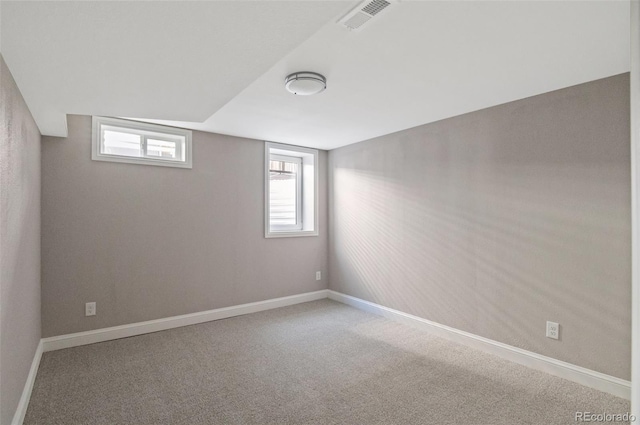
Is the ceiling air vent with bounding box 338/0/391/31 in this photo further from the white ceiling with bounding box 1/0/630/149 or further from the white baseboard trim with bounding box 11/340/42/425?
the white baseboard trim with bounding box 11/340/42/425

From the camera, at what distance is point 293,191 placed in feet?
16.7

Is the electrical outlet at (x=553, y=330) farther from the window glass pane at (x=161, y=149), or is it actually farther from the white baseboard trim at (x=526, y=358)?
the window glass pane at (x=161, y=149)

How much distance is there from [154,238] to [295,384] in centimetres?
221

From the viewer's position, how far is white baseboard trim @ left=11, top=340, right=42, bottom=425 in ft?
6.41

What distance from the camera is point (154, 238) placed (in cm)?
362

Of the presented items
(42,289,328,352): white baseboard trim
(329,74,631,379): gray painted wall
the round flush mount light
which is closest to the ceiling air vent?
the round flush mount light

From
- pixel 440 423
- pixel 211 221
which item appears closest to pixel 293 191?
pixel 211 221

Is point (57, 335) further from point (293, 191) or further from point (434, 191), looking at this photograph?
point (434, 191)

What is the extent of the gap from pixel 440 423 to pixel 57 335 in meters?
3.35

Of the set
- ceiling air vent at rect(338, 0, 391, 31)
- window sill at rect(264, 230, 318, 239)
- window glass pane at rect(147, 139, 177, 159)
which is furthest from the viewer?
window sill at rect(264, 230, 318, 239)

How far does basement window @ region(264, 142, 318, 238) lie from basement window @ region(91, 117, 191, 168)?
3.93ft

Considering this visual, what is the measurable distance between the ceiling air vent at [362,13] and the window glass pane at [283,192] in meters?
3.16

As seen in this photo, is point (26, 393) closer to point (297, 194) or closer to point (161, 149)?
point (161, 149)

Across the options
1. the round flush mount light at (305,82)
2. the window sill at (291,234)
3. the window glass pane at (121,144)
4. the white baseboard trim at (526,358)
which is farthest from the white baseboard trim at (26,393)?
the white baseboard trim at (526,358)
